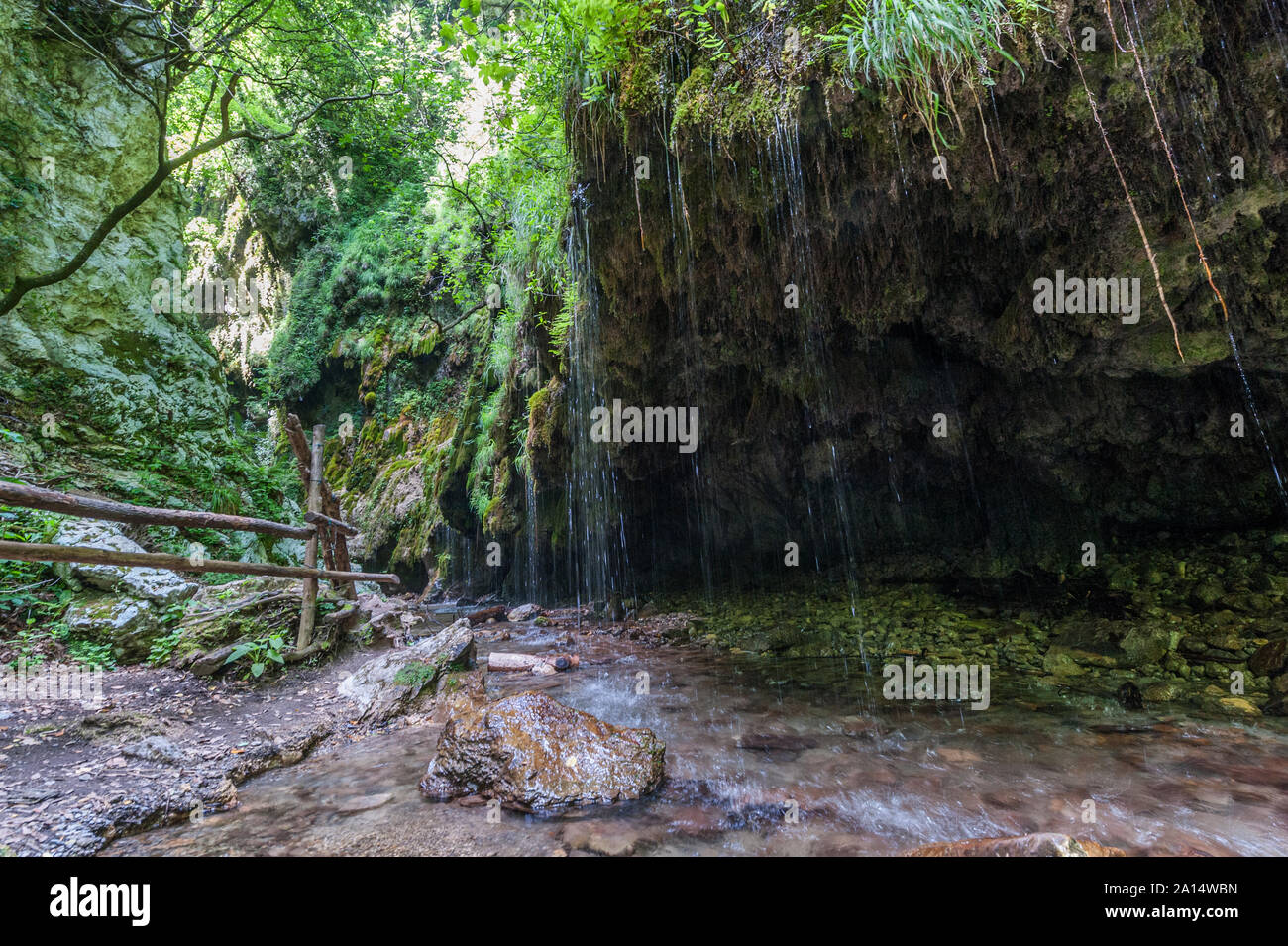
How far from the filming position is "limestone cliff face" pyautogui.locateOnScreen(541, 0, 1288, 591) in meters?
3.78

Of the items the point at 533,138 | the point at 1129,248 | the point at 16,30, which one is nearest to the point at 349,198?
the point at 16,30

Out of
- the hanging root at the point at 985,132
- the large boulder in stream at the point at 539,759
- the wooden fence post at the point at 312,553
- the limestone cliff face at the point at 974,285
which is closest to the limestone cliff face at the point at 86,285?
the wooden fence post at the point at 312,553

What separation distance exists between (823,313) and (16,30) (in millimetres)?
13708

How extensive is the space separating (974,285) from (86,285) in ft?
43.3

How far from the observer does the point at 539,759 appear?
332 cm

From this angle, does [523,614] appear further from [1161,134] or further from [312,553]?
[1161,134]

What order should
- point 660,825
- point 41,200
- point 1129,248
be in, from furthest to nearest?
point 41,200
point 1129,248
point 660,825

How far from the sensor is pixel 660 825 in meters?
2.91

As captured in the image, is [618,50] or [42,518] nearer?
[618,50]

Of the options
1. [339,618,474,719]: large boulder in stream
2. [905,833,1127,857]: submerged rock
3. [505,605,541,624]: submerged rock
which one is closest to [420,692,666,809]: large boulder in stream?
[905,833,1127,857]: submerged rock

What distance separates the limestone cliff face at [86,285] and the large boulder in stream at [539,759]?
7699mm

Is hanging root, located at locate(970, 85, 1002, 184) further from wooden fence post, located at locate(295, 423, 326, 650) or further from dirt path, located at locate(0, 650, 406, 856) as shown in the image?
wooden fence post, located at locate(295, 423, 326, 650)

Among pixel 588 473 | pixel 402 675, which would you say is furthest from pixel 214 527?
pixel 588 473

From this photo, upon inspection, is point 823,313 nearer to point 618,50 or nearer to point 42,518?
point 618,50
